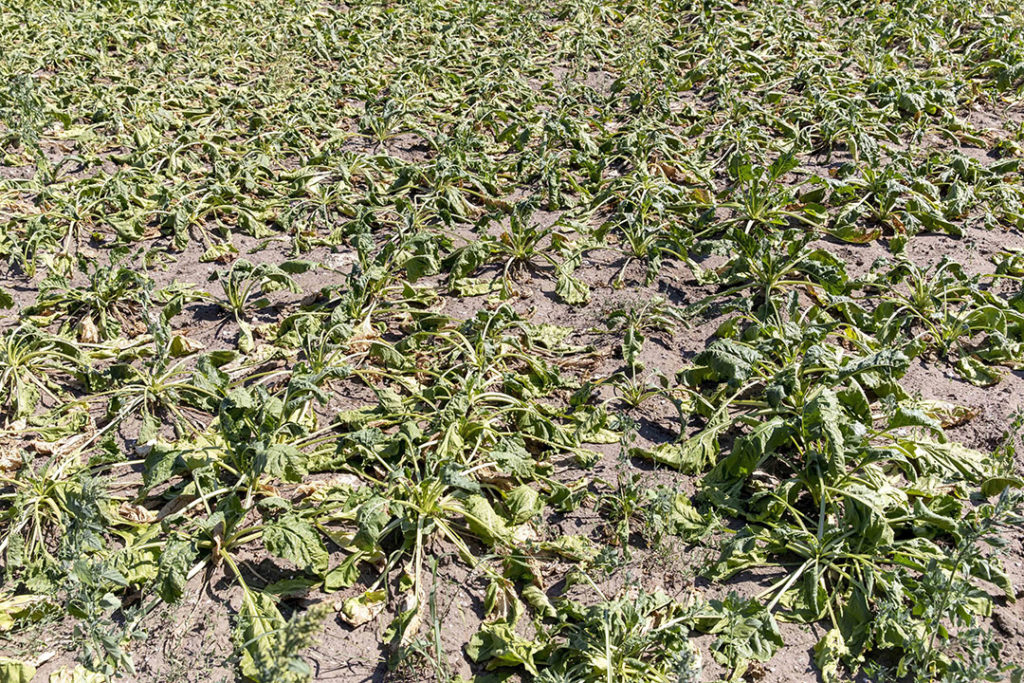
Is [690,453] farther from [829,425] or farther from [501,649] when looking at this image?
[501,649]

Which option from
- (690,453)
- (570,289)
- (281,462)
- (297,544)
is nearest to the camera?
(297,544)

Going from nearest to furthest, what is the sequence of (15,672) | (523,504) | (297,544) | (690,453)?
(15,672), (297,544), (523,504), (690,453)

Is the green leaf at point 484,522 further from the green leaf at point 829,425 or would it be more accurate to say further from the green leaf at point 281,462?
the green leaf at point 829,425

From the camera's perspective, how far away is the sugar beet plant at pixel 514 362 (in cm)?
327

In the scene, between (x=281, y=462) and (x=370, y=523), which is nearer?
(x=370, y=523)

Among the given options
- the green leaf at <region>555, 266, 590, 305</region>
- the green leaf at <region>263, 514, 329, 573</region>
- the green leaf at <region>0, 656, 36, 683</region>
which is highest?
the green leaf at <region>263, 514, 329, 573</region>

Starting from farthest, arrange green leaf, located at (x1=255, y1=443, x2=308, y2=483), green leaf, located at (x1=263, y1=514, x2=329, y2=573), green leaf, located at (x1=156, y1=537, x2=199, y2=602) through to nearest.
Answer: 1. green leaf, located at (x1=255, y1=443, x2=308, y2=483)
2. green leaf, located at (x1=263, y1=514, x2=329, y2=573)
3. green leaf, located at (x1=156, y1=537, x2=199, y2=602)

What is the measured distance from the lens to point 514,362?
4617 mm

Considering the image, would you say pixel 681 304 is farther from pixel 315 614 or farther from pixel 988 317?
pixel 315 614

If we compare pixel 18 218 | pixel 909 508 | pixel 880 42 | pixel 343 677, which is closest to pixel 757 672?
pixel 909 508

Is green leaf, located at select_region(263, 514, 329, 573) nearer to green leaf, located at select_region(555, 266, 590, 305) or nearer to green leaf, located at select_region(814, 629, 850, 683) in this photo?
green leaf, located at select_region(814, 629, 850, 683)

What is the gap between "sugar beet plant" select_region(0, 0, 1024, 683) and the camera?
3.27 meters

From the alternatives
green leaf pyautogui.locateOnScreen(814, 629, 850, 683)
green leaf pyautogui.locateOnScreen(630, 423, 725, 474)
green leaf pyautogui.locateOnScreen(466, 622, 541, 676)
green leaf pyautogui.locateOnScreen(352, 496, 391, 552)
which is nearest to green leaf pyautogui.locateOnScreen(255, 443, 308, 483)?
green leaf pyautogui.locateOnScreen(352, 496, 391, 552)

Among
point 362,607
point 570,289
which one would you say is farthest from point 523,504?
point 570,289
